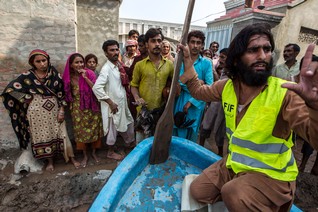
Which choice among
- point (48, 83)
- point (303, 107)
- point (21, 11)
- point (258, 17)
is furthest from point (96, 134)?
point (258, 17)

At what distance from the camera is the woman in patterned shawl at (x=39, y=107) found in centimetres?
268

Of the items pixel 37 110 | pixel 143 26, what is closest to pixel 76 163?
pixel 37 110

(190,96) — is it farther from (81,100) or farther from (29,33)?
(29,33)

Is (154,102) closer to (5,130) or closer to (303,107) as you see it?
(303,107)

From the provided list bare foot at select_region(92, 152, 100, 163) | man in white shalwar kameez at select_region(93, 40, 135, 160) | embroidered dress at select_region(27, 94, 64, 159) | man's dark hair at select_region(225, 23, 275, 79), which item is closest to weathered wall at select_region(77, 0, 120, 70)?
man in white shalwar kameez at select_region(93, 40, 135, 160)

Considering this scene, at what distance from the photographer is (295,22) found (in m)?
5.25

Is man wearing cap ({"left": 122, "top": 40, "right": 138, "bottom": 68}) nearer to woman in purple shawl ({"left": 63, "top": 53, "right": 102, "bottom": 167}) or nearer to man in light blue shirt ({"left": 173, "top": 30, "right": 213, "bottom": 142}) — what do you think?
woman in purple shawl ({"left": 63, "top": 53, "right": 102, "bottom": 167})

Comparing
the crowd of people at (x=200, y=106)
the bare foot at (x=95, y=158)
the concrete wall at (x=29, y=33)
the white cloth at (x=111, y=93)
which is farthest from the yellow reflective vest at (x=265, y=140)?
the concrete wall at (x=29, y=33)

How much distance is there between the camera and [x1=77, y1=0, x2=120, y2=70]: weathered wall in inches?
179

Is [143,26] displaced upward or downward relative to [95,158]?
upward

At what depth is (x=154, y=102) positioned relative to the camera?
2.75 metres

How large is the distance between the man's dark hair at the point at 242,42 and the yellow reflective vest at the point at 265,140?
1.18 feet

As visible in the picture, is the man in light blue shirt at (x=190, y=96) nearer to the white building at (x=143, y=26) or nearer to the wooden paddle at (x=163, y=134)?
the wooden paddle at (x=163, y=134)

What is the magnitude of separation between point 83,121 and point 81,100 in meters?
0.36
